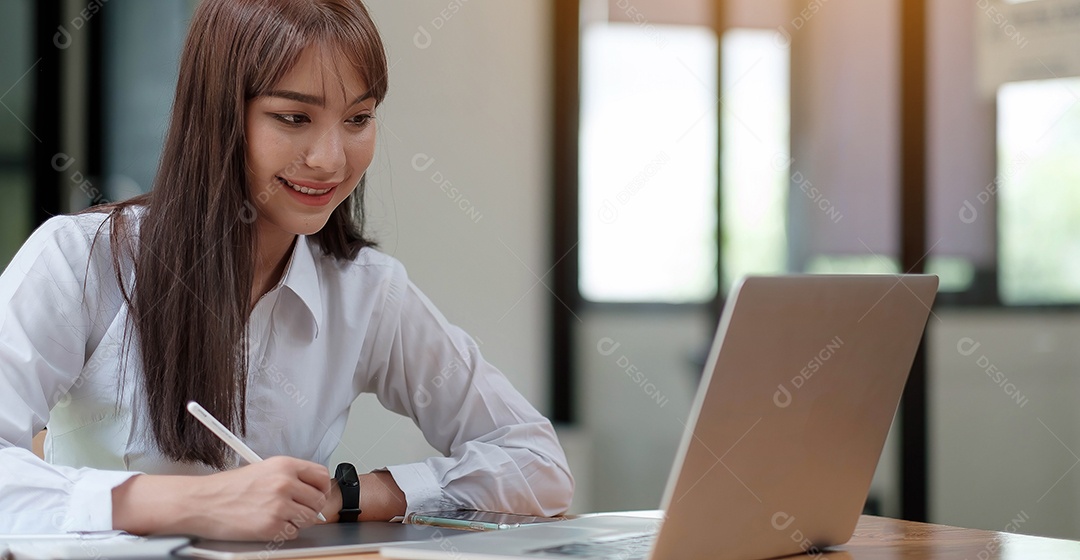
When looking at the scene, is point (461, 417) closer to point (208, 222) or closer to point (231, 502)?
point (208, 222)

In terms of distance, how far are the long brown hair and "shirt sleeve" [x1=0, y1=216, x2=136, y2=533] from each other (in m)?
0.05

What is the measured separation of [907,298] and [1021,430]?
2251mm

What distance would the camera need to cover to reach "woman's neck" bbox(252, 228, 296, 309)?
1490 millimetres

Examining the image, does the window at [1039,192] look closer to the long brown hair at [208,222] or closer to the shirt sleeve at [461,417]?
the shirt sleeve at [461,417]

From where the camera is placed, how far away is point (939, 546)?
3.70 ft

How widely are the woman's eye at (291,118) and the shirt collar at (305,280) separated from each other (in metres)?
0.22

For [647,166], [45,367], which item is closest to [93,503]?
[45,367]

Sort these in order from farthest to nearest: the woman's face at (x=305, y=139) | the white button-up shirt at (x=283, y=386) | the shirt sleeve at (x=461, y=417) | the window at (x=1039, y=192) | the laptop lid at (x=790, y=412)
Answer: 1. the window at (x=1039, y=192)
2. the shirt sleeve at (x=461, y=417)
3. the woman's face at (x=305, y=139)
4. the white button-up shirt at (x=283, y=386)
5. the laptop lid at (x=790, y=412)

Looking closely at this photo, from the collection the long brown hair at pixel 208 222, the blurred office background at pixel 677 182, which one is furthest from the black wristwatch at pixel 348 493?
the blurred office background at pixel 677 182

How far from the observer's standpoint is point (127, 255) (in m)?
1.39

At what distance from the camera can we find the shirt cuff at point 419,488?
1.36 meters

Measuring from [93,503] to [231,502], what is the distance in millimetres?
140

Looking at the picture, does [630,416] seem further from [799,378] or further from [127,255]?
[799,378]

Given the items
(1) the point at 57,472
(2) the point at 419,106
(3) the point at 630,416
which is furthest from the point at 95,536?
(3) the point at 630,416
